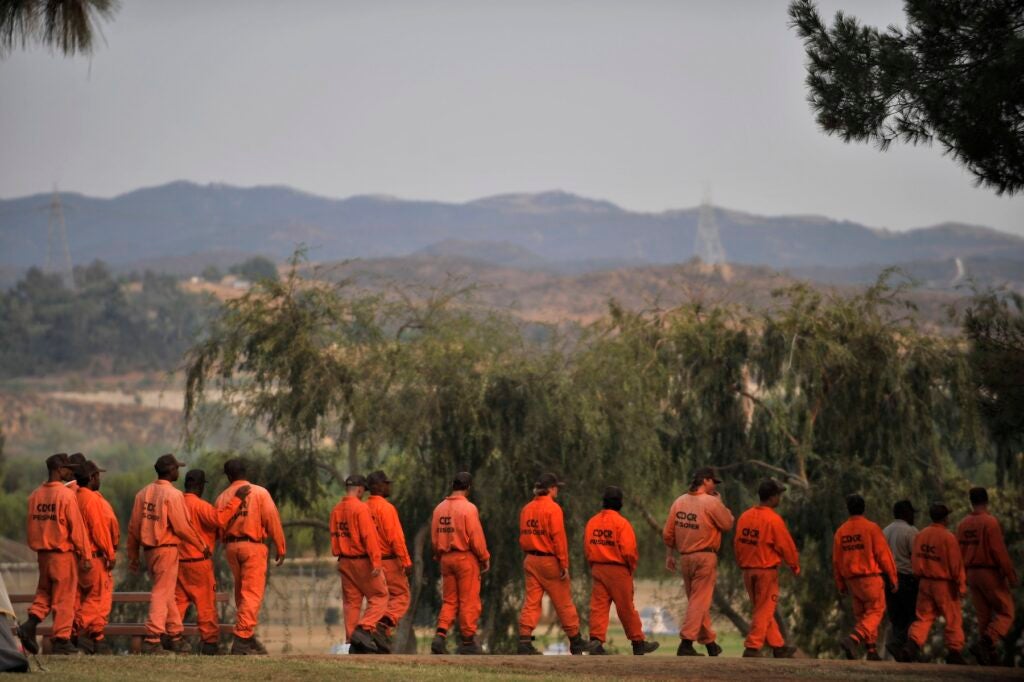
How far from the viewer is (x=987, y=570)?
18.9 metres

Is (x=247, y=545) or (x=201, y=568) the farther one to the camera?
(x=201, y=568)

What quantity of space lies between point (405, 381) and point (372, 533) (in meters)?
10.6

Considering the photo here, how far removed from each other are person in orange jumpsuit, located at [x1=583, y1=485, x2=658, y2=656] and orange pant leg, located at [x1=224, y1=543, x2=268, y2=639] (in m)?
3.86

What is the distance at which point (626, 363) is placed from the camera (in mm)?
29500

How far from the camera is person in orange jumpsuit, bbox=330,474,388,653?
18047 mm

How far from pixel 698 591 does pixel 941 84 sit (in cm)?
632

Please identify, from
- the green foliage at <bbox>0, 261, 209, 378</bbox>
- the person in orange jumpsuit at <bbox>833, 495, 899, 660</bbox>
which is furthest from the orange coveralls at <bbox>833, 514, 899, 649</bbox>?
the green foliage at <bbox>0, 261, 209, 378</bbox>

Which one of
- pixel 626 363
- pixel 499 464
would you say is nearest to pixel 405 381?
pixel 499 464

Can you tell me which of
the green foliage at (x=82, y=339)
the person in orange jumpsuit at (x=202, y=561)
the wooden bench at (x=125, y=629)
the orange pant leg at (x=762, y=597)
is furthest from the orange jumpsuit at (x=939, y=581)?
the green foliage at (x=82, y=339)

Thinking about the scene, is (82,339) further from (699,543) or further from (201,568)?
(699,543)

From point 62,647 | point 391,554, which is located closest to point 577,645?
point 391,554

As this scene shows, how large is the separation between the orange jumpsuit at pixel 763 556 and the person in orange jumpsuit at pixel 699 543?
281 millimetres

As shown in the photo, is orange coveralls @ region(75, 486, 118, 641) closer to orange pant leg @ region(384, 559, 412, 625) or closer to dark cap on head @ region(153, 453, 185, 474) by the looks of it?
dark cap on head @ region(153, 453, 185, 474)

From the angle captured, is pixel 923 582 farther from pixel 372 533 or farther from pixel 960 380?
pixel 960 380
